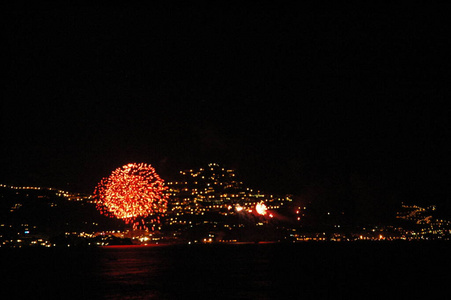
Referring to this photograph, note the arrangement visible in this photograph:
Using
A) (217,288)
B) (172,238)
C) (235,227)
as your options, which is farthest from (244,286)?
(235,227)

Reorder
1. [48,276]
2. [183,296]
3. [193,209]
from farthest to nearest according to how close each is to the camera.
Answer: [193,209], [48,276], [183,296]

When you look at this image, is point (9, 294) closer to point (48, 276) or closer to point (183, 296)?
point (183, 296)

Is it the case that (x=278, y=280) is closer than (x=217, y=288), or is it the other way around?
(x=217, y=288)

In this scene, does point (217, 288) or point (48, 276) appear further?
point (48, 276)

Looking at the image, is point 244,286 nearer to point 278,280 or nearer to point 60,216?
point 278,280

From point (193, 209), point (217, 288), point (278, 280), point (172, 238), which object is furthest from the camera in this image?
point (193, 209)

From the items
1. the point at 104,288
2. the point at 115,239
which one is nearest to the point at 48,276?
the point at 104,288

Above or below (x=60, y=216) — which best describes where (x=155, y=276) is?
below

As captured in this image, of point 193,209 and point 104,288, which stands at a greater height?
point 193,209

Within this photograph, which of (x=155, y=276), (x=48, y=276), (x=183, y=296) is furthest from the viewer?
(x=48, y=276)
